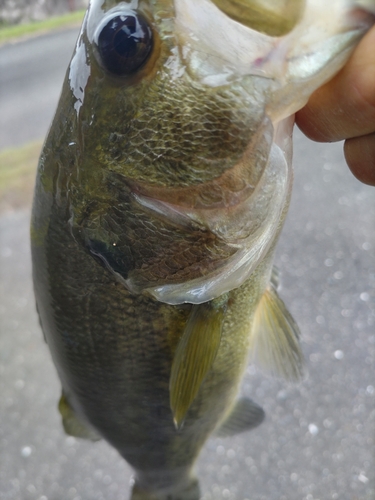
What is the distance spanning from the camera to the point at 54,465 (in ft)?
6.34

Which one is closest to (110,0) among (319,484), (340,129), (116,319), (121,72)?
(121,72)

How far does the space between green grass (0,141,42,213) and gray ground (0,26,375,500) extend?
918 millimetres

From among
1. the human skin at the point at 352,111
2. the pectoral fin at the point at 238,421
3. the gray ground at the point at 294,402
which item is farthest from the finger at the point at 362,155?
the gray ground at the point at 294,402

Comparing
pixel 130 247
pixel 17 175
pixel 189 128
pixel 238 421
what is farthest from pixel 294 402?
pixel 17 175

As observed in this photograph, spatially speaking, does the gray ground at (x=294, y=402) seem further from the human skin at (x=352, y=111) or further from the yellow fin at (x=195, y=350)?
the human skin at (x=352, y=111)

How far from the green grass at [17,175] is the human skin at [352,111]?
10.4 ft

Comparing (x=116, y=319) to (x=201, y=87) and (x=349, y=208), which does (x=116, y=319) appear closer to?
(x=201, y=87)

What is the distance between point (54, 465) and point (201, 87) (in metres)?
1.83

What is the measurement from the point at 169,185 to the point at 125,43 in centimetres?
18

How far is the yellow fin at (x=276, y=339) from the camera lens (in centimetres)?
93

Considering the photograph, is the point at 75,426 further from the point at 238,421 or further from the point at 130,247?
the point at 130,247

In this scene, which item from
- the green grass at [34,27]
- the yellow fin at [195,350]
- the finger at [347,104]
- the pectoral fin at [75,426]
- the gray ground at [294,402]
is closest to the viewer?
the finger at [347,104]

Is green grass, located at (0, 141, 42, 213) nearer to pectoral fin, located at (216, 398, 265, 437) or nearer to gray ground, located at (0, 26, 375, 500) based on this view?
gray ground, located at (0, 26, 375, 500)

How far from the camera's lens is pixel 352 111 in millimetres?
Answer: 534
